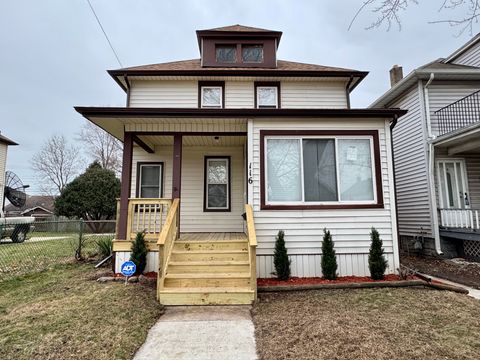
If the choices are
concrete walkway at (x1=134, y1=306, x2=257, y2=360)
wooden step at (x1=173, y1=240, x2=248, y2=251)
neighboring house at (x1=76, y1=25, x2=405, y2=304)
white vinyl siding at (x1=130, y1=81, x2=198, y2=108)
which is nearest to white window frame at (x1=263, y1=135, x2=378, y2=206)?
neighboring house at (x1=76, y1=25, x2=405, y2=304)

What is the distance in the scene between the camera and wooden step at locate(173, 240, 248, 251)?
5828 mm

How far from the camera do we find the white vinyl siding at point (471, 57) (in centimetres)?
1084

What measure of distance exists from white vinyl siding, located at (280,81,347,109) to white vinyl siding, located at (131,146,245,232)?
2.50 metres

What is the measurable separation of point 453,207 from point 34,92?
33.2m

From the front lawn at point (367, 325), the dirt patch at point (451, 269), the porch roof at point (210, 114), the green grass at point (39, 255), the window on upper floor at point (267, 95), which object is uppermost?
the window on upper floor at point (267, 95)

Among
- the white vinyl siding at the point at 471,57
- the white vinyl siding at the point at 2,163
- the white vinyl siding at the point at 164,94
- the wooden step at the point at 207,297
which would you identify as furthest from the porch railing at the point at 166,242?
the white vinyl siding at the point at 2,163

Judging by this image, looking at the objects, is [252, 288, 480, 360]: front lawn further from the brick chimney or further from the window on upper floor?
the brick chimney

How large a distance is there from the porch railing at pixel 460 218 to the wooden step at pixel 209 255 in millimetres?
7033

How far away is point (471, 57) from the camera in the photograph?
1109 centimetres

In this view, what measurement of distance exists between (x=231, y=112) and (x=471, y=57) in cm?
1134

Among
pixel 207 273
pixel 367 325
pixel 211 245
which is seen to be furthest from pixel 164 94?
pixel 367 325

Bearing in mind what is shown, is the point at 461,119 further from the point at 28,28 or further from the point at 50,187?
the point at 50,187

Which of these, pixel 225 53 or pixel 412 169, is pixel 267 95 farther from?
pixel 412 169

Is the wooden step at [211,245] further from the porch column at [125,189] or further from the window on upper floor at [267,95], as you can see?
the window on upper floor at [267,95]
